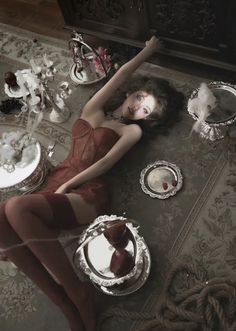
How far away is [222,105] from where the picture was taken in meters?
2.20

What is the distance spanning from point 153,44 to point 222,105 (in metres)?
0.50

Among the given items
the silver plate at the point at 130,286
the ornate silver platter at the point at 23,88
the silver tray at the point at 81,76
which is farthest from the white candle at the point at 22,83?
the silver plate at the point at 130,286

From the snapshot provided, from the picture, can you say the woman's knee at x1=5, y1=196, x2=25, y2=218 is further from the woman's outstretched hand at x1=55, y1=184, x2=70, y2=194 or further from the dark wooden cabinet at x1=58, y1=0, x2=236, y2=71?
the dark wooden cabinet at x1=58, y1=0, x2=236, y2=71

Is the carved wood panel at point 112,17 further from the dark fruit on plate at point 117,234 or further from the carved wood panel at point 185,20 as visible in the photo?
the dark fruit on plate at point 117,234

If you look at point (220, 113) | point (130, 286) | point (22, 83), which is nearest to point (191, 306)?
point (130, 286)

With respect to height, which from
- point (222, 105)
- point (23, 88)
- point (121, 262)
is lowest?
point (121, 262)

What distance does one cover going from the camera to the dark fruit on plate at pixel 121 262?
Result: 75.3 inches

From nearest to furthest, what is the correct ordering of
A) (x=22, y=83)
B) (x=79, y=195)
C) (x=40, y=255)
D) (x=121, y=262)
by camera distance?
(x=40, y=255) → (x=121, y=262) → (x=79, y=195) → (x=22, y=83)

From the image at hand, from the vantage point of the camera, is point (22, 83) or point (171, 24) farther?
point (22, 83)

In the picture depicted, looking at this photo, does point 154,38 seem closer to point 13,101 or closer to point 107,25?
point 107,25

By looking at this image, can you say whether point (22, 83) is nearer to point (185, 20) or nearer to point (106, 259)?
point (185, 20)

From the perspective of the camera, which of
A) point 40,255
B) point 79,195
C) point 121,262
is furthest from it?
point 79,195

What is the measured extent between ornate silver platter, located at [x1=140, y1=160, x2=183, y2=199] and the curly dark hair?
18 cm

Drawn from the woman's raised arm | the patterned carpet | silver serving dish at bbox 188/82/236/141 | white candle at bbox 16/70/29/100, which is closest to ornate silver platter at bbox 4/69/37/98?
white candle at bbox 16/70/29/100
